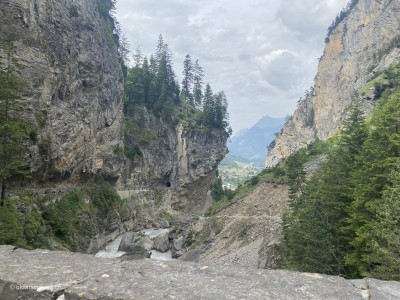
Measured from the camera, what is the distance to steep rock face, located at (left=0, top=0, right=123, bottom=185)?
24.6m

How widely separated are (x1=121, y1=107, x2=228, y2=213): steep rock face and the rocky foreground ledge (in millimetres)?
53701

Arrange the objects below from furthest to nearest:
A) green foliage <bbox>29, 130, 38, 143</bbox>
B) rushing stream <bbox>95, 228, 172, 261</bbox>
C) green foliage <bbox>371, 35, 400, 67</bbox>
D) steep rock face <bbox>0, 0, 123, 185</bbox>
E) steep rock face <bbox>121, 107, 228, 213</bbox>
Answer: steep rock face <bbox>121, 107, 228, 213</bbox> → green foliage <bbox>371, 35, 400, 67</bbox> → rushing stream <bbox>95, 228, 172, 261</bbox> → steep rock face <bbox>0, 0, 123, 185</bbox> → green foliage <bbox>29, 130, 38, 143</bbox>

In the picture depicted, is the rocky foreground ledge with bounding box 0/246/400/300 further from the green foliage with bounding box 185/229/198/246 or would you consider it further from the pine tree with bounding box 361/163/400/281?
the green foliage with bounding box 185/229/198/246

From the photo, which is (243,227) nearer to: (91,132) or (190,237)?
(190,237)

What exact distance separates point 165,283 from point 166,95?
226ft

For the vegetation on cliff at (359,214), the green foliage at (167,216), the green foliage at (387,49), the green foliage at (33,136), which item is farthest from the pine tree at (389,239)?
the green foliage at (387,49)

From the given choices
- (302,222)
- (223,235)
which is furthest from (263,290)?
(223,235)

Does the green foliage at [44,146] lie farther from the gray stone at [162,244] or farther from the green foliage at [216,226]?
the green foliage at [216,226]

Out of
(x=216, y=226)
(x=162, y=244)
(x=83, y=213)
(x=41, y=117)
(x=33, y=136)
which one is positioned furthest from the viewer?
(x=162, y=244)

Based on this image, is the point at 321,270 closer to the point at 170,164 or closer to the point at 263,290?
the point at 263,290

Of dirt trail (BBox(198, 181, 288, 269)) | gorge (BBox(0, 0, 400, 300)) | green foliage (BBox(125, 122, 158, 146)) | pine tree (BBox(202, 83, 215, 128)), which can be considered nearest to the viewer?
gorge (BBox(0, 0, 400, 300))

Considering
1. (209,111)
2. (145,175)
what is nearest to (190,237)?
(145,175)

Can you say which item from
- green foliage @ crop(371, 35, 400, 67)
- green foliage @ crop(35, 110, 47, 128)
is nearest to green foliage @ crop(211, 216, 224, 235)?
green foliage @ crop(35, 110, 47, 128)

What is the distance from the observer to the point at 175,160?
65.4m
